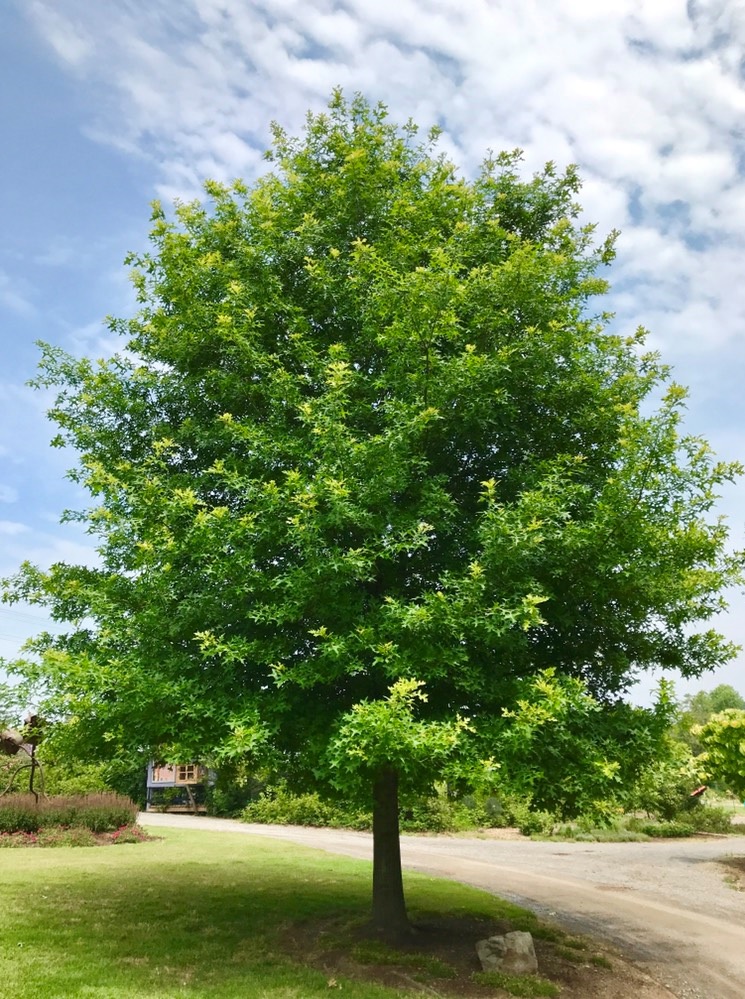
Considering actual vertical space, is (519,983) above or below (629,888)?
above

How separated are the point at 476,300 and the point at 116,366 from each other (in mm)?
5236

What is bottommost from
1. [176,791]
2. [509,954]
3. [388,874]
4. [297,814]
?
[176,791]

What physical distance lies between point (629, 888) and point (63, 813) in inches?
671

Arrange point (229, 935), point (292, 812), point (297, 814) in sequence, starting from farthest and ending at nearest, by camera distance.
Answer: point (292, 812) < point (297, 814) < point (229, 935)

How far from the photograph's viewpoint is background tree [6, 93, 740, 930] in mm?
7664

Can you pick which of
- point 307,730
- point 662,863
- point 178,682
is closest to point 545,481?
point 307,730

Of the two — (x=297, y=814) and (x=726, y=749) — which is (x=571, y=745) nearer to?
(x=726, y=749)

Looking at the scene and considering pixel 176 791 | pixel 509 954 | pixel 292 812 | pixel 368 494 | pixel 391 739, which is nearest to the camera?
pixel 391 739

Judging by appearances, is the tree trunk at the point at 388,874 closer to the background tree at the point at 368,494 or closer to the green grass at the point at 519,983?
the background tree at the point at 368,494

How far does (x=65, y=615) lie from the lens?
30.7 feet

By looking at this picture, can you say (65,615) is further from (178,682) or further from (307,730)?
(307,730)

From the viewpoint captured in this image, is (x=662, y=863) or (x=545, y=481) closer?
(x=545, y=481)

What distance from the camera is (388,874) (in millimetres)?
10094

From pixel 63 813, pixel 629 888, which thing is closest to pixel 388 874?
pixel 629 888
